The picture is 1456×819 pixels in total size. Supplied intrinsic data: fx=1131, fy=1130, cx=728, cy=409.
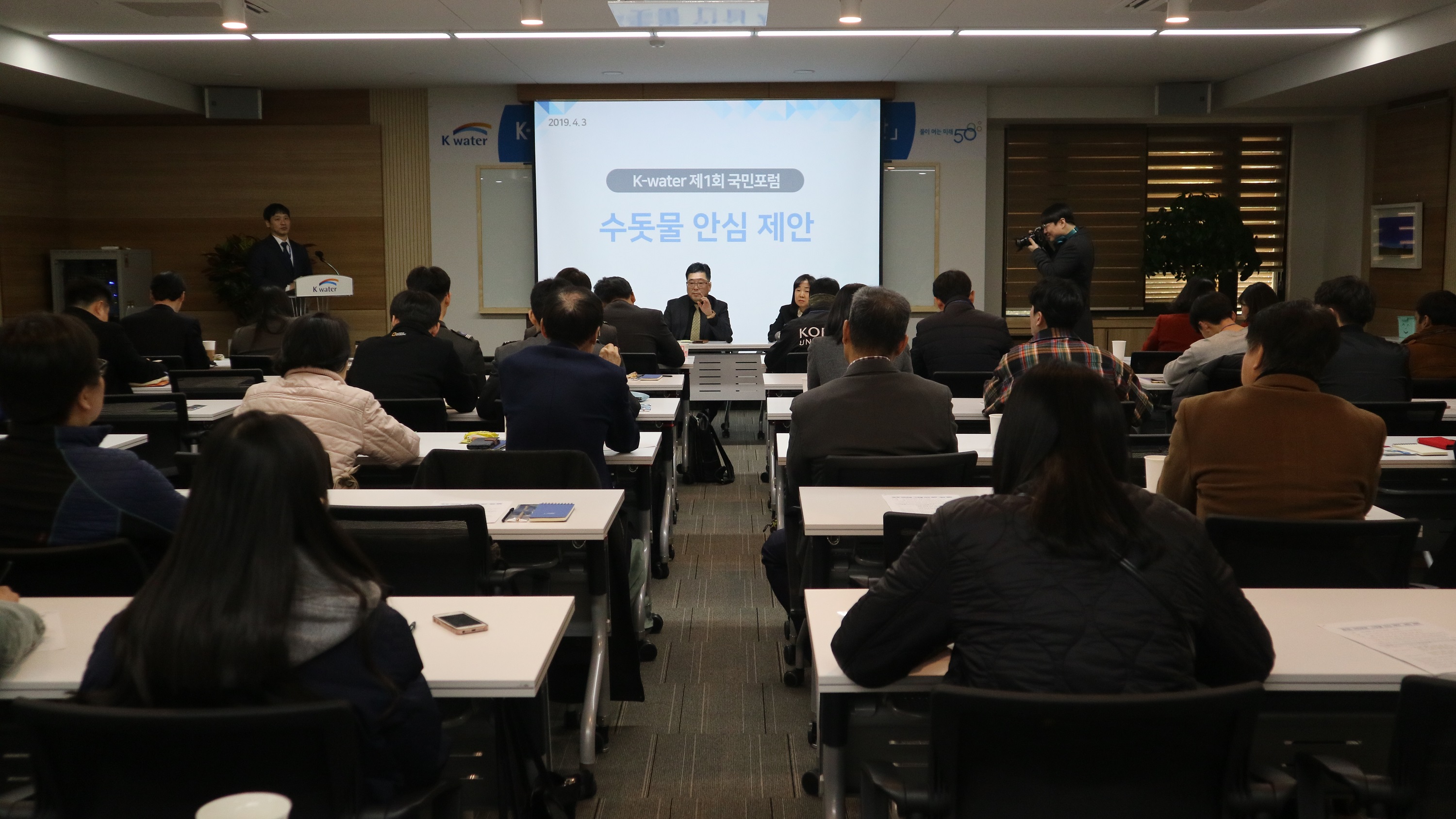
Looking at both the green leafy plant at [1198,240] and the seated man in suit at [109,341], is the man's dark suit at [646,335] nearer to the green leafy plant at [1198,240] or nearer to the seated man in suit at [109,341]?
the seated man in suit at [109,341]

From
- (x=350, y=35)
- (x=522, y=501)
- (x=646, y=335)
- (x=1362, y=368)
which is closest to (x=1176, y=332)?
(x=1362, y=368)

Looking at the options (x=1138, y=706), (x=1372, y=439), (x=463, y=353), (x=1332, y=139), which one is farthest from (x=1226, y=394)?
(x=1332, y=139)

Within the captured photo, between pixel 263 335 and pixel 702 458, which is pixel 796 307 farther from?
pixel 263 335

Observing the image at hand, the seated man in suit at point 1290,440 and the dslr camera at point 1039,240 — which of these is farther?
the dslr camera at point 1039,240

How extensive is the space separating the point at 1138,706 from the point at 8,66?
8.39 m

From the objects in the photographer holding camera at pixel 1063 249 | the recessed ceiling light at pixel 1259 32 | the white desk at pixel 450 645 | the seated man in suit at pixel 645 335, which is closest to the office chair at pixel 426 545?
the white desk at pixel 450 645

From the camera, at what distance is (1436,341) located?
5305 mm

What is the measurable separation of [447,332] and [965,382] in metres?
2.47

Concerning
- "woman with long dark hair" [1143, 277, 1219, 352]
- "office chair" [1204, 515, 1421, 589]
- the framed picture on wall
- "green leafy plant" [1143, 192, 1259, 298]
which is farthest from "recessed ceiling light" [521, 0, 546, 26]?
the framed picture on wall

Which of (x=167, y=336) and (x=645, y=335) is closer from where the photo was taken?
(x=167, y=336)

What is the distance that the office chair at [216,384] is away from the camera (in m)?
5.32

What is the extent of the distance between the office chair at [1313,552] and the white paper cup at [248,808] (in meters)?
1.87

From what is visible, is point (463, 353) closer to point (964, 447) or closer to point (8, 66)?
point (964, 447)

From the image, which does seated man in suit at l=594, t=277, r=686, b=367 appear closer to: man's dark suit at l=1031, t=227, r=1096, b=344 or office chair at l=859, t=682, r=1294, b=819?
man's dark suit at l=1031, t=227, r=1096, b=344
